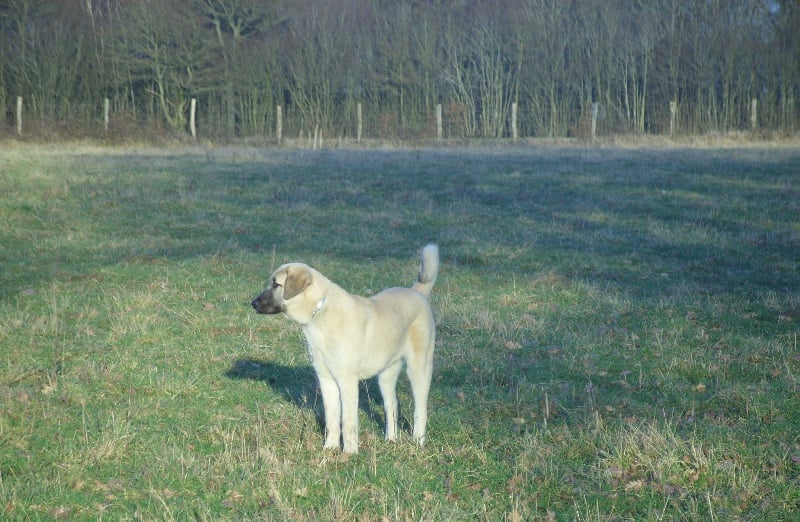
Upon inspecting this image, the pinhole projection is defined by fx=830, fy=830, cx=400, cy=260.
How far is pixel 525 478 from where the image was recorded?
5984mm

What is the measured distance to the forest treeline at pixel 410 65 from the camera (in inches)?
1604

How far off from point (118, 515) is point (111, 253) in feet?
32.5

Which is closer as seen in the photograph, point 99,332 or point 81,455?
point 81,455

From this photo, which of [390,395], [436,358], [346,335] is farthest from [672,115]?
[346,335]

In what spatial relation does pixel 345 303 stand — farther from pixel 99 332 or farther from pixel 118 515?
pixel 99 332

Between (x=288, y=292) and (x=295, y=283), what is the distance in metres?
0.08

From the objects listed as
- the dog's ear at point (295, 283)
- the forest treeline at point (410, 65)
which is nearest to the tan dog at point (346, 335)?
the dog's ear at point (295, 283)

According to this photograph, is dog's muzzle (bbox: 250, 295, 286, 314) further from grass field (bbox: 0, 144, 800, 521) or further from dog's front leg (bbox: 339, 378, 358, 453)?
grass field (bbox: 0, 144, 800, 521)

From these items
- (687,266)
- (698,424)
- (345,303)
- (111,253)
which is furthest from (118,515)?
(687,266)

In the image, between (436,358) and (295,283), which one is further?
(436,358)

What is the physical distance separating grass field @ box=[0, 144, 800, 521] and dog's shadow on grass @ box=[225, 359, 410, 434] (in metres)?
0.04

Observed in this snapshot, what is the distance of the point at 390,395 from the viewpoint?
22.7 ft

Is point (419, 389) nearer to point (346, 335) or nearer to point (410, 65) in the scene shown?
point (346, 335)

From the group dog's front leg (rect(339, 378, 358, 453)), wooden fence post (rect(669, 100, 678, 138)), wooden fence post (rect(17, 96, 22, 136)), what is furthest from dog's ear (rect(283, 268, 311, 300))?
wooden fence post (rect(669, 100, 678, 138))
